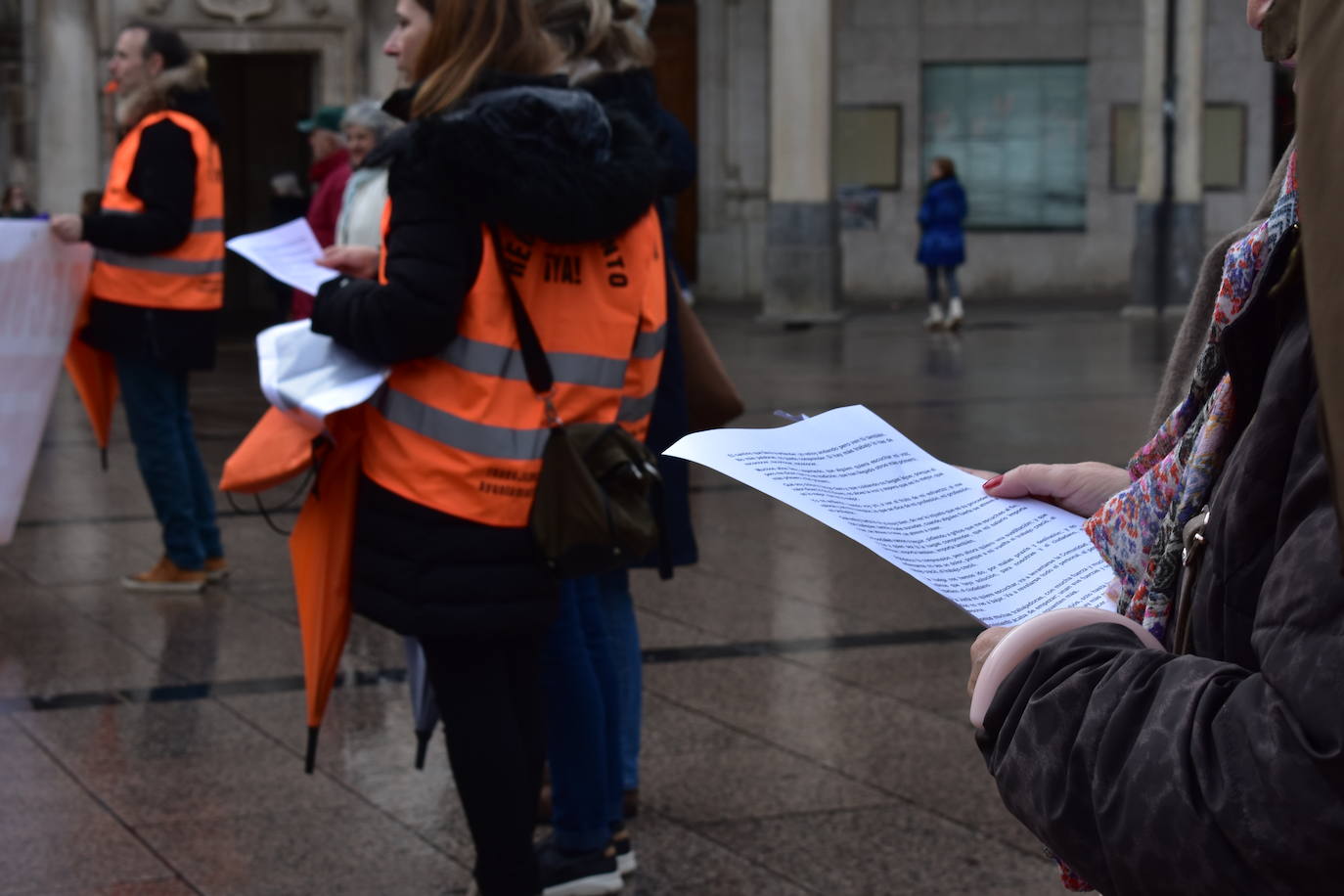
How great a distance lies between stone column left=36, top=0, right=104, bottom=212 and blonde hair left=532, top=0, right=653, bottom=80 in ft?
49.2

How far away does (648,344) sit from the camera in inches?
133

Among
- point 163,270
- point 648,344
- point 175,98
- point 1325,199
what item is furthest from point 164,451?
point 1325,199

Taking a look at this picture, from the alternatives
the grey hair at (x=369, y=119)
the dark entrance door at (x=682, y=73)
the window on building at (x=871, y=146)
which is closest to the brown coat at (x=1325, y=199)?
the grey hair at (x=369, y=119)

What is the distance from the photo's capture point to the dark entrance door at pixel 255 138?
2130 cm

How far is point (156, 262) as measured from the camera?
601 centimetres

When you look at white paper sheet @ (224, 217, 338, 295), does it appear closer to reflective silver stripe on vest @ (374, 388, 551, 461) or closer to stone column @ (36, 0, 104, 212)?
reflective silver stripe on vest @ (374, 388, 551, 461)

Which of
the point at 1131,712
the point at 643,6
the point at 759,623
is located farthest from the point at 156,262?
the point at 1131,712

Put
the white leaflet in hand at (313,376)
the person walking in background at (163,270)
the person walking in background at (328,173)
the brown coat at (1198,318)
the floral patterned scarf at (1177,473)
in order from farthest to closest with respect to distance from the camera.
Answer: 1. the person walking in background at (328,173)
2. the person walking in background at (163,270)
3. the white leaflet in hand at (313,376)
4. the brown coat at (1198,318)
5. the floral patterned scarf at (1177,473)

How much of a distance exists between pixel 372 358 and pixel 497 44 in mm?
568

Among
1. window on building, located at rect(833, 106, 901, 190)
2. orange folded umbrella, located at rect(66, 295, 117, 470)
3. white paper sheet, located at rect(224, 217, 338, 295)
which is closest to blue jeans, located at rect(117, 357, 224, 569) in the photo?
orange folded umbrella, located at rect(66, 295, 117, 470)

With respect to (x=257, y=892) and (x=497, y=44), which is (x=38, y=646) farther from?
(x=497, y=44)

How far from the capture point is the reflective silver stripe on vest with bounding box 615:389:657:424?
345 centimetres

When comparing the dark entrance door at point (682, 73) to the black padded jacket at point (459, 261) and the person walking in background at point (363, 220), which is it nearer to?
the person walking in background at point (363, 220)

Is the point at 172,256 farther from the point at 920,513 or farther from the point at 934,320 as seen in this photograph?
the point at 934,320
